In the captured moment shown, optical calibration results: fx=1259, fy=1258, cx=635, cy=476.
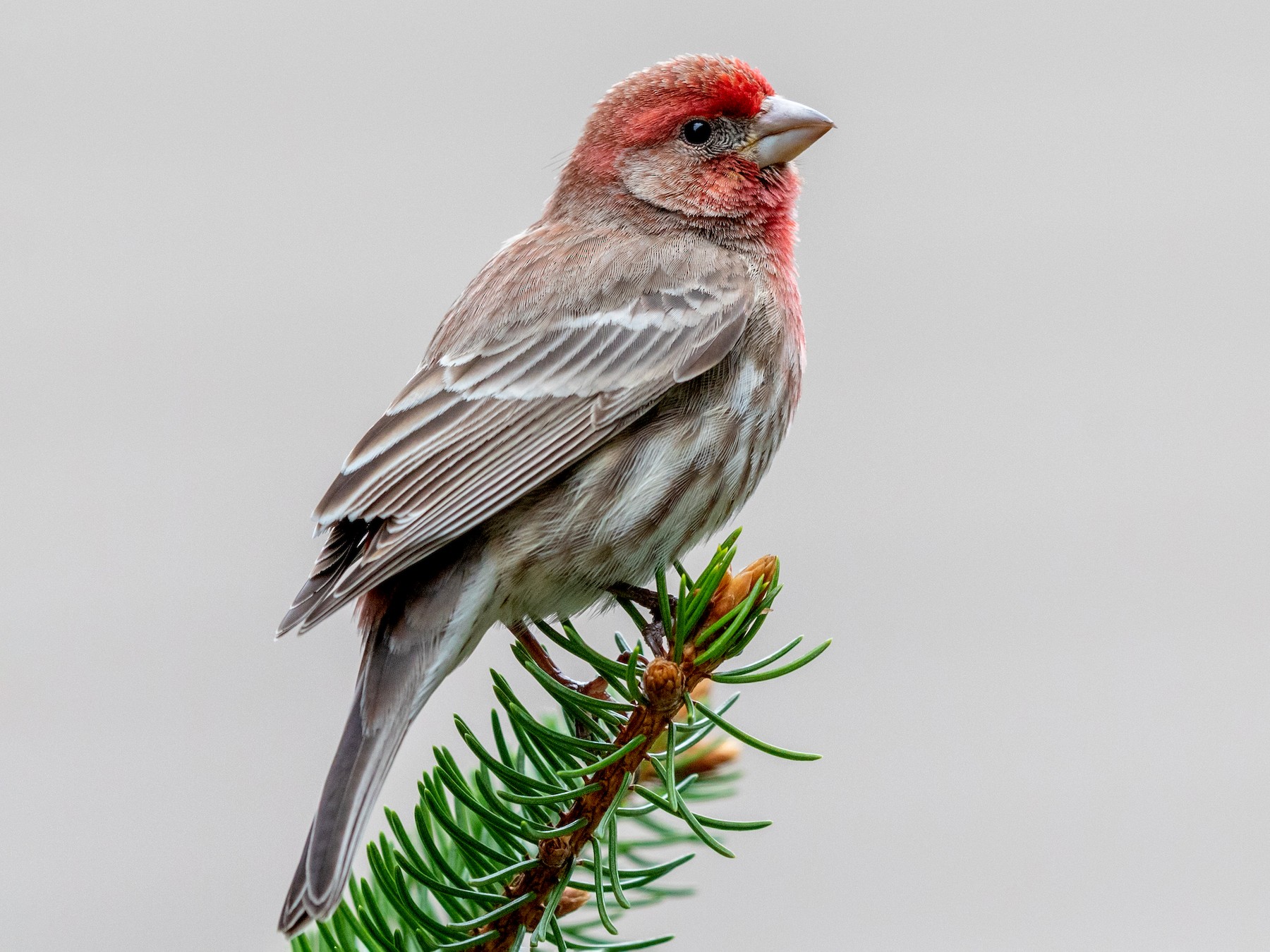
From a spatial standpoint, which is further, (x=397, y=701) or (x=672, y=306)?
(x=672, y=306)

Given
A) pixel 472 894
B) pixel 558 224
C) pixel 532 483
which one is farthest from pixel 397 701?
pixel 558 224

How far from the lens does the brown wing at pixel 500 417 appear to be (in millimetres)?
2486

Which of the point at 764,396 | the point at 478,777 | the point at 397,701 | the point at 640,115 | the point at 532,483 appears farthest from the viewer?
the point at 640,115

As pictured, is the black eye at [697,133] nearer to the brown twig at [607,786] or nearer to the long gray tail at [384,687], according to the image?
the long gray tail at [384,687]

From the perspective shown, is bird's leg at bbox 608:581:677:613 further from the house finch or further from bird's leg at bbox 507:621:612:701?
bird's leg at bbox 507:621:612:701

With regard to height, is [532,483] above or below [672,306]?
below

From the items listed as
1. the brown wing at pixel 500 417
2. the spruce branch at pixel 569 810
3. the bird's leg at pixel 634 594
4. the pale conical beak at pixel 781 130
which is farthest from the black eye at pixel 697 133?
the spruce branch at pixel 569 810

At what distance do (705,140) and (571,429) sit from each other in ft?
3.22

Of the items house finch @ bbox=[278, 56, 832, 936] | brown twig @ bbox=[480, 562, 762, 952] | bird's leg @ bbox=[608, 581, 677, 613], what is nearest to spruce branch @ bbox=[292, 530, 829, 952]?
brown twig @ bbox=[480, 562, 762, 952]

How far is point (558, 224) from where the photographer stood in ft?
10.6

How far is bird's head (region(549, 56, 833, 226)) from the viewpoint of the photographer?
3.14m

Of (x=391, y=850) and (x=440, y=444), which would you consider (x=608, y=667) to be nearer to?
(x=391, y=850)

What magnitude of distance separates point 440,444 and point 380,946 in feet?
3.76

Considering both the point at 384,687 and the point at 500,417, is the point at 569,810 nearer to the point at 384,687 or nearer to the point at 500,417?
the point at 384,687
